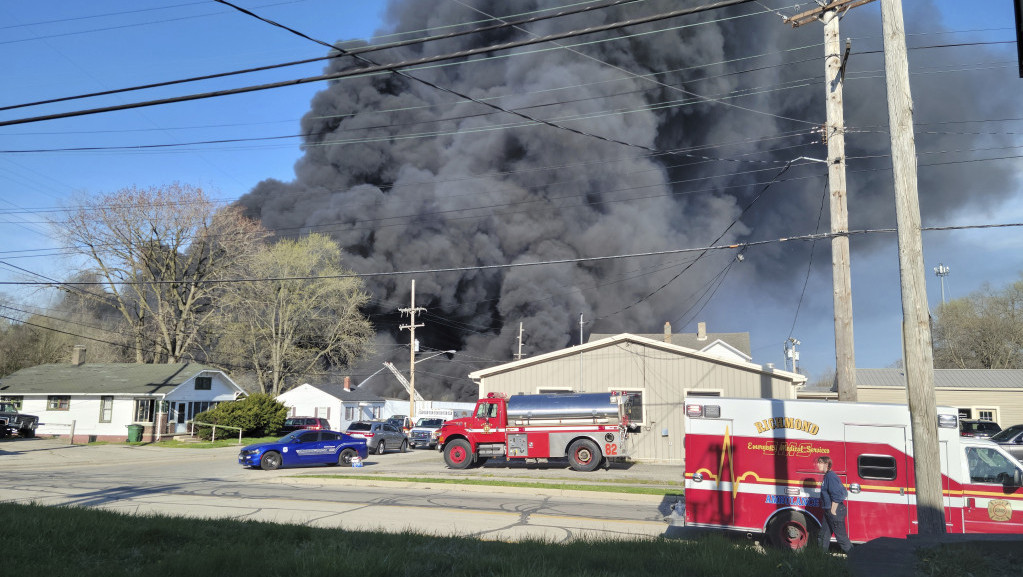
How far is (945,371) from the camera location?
3409 centimetres

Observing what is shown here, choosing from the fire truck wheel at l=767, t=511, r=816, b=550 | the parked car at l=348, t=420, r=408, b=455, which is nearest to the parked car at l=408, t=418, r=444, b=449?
the parked car at l=348, t=420, r=408, b=455

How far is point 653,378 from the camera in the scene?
907 inches

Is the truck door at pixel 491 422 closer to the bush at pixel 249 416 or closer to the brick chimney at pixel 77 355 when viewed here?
the bush at pixel 249 416

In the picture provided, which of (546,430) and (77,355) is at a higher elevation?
(77,355)

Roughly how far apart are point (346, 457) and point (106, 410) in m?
18.3

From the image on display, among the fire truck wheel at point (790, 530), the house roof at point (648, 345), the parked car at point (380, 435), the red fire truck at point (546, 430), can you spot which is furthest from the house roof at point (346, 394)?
the fire truck wheel at point (790, 530)

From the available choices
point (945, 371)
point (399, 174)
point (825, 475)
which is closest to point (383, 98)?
point (399, 174)

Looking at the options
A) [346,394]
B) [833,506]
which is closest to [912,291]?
[833,506]

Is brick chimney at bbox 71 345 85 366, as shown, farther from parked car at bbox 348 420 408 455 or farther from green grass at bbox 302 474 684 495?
green grass at bbox 302 474 684 495

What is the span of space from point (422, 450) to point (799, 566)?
2799cm

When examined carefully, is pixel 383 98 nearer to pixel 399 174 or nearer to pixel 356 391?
pixel 399 174

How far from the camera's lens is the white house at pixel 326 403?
4144 cm

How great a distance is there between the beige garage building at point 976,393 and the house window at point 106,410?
36348 millimetres

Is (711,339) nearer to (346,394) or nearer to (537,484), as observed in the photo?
(346,394)
